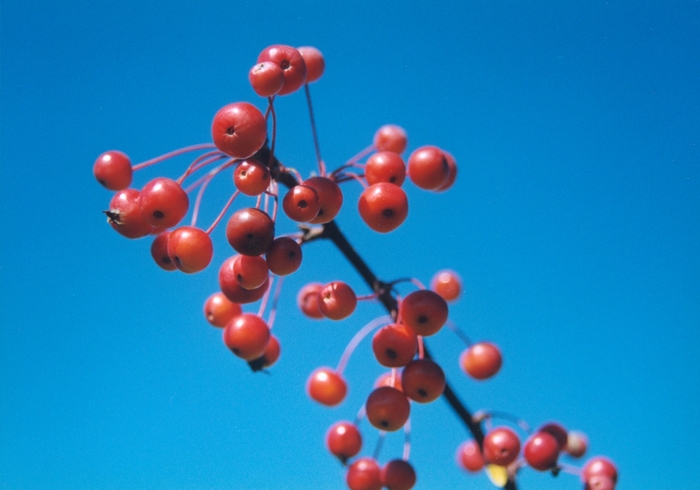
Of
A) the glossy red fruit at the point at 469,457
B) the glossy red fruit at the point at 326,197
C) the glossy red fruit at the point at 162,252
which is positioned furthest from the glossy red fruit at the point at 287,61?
the glossy red fruit at the point at 469,457

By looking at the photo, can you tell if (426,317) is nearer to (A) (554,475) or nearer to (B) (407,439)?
(B) (407,439)

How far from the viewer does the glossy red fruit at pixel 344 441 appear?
270 centimetres

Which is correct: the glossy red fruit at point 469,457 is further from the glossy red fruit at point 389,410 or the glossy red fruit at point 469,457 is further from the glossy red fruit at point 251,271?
the glossy red fruit at point 251,271

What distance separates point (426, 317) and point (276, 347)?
3.34 ft

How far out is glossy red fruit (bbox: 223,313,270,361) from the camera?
Answer: 2453 millimetres

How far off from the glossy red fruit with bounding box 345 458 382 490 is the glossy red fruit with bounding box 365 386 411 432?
0.41m

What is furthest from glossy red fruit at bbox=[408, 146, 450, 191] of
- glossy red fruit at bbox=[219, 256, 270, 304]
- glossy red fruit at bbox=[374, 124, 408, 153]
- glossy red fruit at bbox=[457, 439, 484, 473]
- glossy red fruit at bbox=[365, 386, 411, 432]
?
glossy red fruit at bbox=[457, 439, 484, 473]

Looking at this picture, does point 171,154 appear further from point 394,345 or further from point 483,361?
point 483,361

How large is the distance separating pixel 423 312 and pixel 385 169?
2.17ft

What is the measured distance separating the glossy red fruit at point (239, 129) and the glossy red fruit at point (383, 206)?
0.50 metres

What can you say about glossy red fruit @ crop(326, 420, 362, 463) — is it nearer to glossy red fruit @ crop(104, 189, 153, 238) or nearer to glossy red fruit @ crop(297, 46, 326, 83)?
glossy red fruit @ crop(104, 189, 153, 238)

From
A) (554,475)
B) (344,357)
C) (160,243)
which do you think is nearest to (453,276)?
(344,357)

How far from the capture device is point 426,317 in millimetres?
2168

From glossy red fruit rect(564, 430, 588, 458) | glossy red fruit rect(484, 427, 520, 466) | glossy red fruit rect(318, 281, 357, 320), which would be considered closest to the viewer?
glossy red fruit rect(318, 281, 357, 320)
